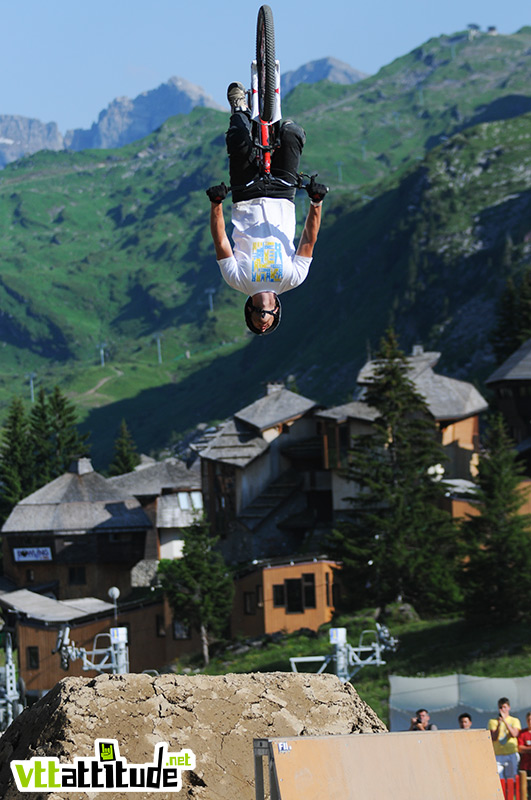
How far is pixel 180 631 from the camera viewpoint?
6134 cm

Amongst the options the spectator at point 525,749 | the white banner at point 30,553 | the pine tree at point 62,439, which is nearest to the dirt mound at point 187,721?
the spectator at point 525,749

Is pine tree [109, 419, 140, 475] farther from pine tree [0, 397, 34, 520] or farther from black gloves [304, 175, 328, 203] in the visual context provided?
black gloves [304, 175, 328, 203]

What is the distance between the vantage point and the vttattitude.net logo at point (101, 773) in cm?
1287

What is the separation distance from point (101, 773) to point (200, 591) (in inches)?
1806

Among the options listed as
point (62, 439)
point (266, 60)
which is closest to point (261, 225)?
point (266, 60)

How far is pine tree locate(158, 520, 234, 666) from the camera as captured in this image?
58000 millimetres

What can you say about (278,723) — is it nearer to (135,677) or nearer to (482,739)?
(135,677)

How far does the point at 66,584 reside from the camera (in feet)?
273

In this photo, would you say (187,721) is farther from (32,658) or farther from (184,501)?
(184,501)

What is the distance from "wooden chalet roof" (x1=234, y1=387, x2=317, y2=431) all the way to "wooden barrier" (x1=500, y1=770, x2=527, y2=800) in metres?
63.0

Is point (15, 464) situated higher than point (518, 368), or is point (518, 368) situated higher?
point (518, 368)

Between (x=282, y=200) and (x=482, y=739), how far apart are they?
708cm

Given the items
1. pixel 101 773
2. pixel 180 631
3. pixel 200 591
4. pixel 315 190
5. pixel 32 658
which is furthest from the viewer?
pixel 32 658

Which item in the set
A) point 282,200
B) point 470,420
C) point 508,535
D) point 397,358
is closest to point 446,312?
point 470,420
